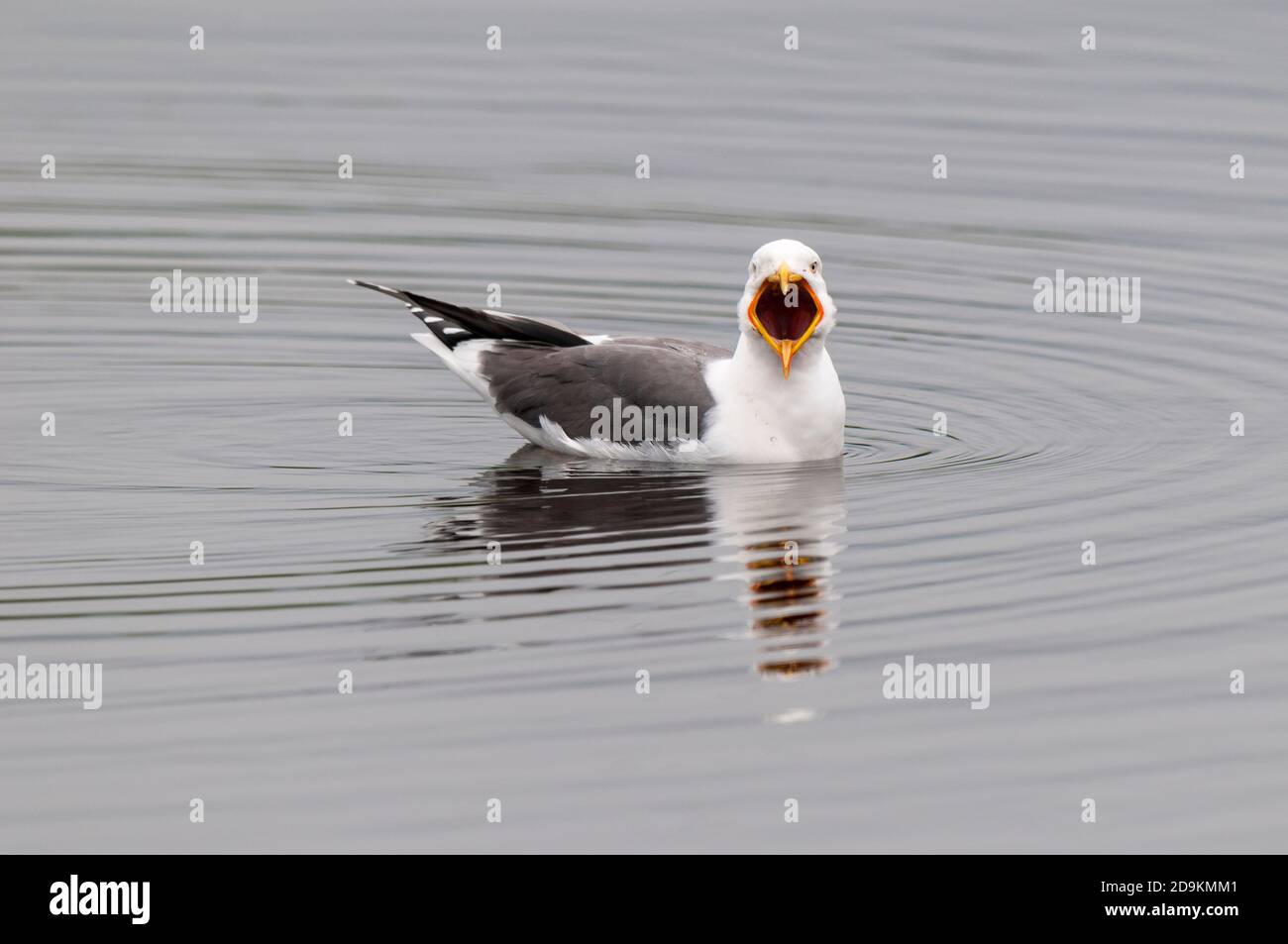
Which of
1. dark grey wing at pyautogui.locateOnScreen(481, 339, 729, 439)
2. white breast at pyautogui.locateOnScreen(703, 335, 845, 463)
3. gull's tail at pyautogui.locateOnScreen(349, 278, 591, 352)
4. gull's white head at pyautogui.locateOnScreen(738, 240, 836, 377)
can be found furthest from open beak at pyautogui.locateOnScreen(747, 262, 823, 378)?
gull's tail at pyautogui.locateOnScreen(349, 278, 591, 352)

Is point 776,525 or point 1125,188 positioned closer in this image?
point 776,525

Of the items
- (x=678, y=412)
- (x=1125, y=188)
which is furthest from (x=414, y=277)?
(x=1125, y=188)

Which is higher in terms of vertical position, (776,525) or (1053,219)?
(1053,219)

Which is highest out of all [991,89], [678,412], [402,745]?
[991,89]

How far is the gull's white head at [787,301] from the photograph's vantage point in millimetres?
14852

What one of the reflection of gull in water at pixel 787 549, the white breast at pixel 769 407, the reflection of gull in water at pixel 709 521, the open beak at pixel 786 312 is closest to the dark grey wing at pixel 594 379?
the white breast at pixel 769 407

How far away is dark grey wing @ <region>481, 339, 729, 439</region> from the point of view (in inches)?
608

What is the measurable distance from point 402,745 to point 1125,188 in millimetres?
14494

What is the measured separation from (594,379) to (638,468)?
2.23ft

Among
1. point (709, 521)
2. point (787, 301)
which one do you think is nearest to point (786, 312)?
point (787, 301)

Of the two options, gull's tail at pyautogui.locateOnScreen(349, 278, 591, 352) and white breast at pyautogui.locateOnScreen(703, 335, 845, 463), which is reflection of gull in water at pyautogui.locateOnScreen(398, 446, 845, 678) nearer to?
white breast at pyautogui.locateOnScreen(703, 335, 845, 463)

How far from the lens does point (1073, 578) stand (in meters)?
12.9

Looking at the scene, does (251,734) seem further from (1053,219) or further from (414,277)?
(1053,219)

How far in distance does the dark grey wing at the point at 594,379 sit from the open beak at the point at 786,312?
55 centimetres
